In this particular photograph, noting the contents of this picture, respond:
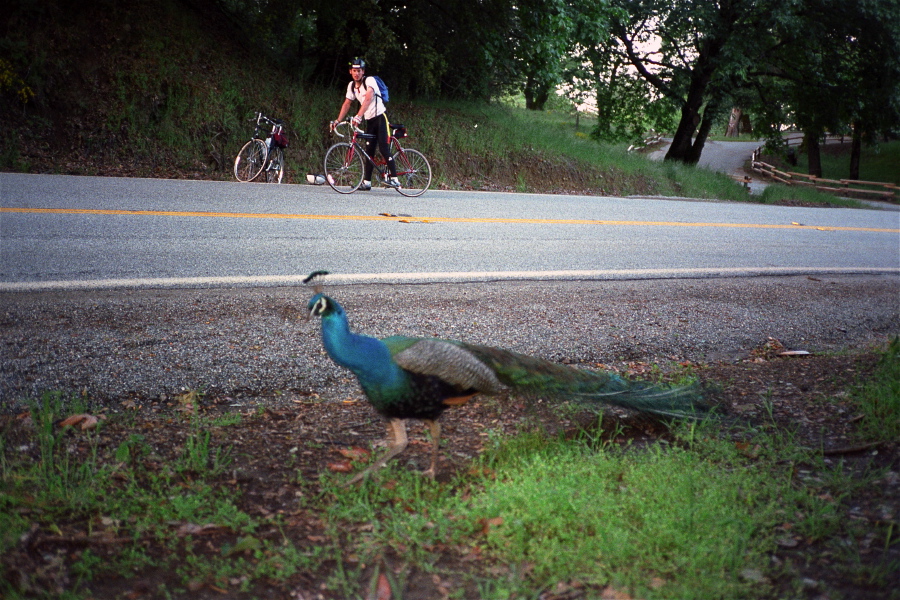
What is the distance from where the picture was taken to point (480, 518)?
3.14 meters

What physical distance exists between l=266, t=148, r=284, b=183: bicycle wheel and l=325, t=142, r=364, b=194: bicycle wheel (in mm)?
895

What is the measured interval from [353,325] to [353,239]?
310 cm

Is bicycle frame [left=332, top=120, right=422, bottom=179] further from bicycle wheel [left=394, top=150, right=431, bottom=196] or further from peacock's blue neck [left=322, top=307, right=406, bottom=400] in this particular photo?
peacock's blue neck [left=322, top=307, right=406, bottom=400]

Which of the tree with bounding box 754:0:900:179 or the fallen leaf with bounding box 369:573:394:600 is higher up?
the tree with bounding box 754:0:900:179

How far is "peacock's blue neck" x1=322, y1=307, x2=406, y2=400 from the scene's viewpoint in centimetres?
307

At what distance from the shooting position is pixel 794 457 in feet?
12.0

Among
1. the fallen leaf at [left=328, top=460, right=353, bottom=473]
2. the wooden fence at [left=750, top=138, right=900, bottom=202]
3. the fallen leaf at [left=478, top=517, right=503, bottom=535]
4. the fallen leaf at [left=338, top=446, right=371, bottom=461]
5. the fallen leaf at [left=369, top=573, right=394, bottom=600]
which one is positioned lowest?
the fallen leaf at [left=369, top=573, right=394, bottom=600]

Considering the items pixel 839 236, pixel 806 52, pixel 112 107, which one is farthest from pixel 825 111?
pixel 112 107

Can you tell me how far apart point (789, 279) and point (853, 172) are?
34912 millimetres

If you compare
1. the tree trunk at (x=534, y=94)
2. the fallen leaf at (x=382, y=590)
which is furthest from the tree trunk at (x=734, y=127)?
the fallen leaf at (x=382, y=590)

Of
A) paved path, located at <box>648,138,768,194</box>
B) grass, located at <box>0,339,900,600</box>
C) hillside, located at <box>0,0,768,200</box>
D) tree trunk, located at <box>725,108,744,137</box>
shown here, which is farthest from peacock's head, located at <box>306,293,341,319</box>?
tree trunk, located at <box>725,108,744,137</box>

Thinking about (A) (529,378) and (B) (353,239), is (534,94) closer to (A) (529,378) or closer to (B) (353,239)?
(B) (353,239)

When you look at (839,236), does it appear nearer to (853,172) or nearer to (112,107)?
(112,107)

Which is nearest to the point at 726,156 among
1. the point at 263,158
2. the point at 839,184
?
the point at 839,184
